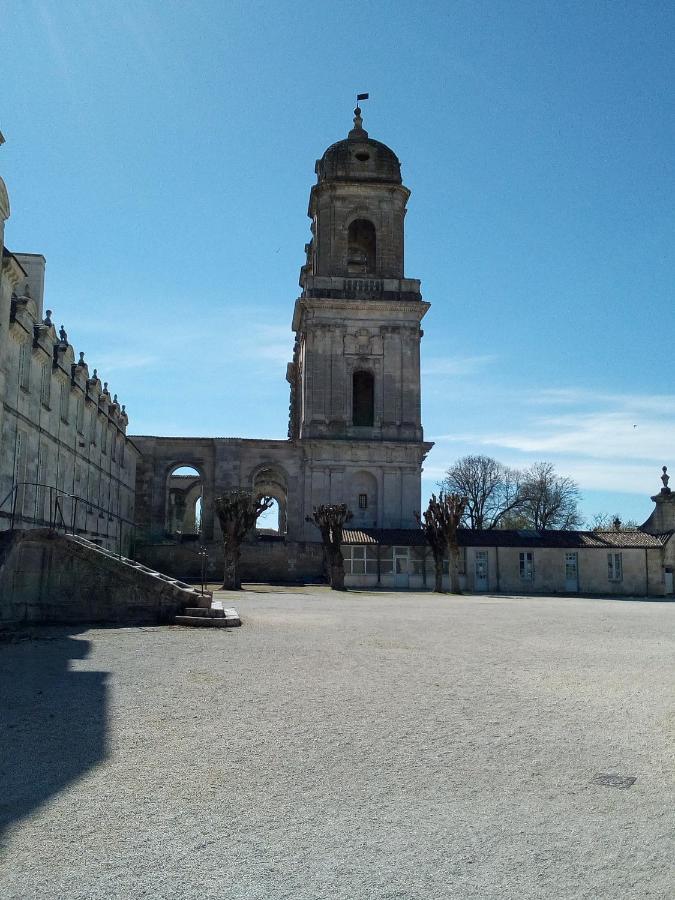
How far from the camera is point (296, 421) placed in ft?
177

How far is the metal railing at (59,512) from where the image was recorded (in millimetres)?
21109

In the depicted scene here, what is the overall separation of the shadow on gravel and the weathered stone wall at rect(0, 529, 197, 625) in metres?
3.31

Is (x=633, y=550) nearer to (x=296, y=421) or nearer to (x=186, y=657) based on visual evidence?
(x=296, y=421)

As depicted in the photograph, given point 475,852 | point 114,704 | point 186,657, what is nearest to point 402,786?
point 475,852

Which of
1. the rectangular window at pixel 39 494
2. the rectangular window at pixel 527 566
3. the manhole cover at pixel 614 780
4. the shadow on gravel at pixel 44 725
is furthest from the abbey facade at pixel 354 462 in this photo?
the manhole cover at pixel 614 780

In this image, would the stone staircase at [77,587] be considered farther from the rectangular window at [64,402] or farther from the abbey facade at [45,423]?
the rectangular window at [64,402]

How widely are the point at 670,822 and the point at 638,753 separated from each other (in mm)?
1721

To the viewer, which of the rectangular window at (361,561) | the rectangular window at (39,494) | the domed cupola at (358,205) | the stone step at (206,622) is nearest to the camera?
the stone step at (206,622)

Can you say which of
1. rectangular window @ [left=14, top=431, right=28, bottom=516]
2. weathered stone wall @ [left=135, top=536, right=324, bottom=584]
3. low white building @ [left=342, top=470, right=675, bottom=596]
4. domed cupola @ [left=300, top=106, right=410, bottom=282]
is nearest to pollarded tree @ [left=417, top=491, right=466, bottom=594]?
low white building @ [left=342, top=470, right=675, bottom=596]

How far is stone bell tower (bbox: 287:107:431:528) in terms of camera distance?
1813 inches

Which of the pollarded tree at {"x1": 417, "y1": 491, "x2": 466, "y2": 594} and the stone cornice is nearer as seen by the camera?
the pollarded tree at {"x1": 417, "y1": 491, "x2": 466, "y2": 594}

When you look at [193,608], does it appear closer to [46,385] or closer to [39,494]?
[39,494]

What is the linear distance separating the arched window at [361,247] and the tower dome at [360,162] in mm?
2680

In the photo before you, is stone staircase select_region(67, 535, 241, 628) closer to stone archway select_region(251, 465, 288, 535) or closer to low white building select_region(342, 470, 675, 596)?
low white building select_region(342, 470, 675, 596)
